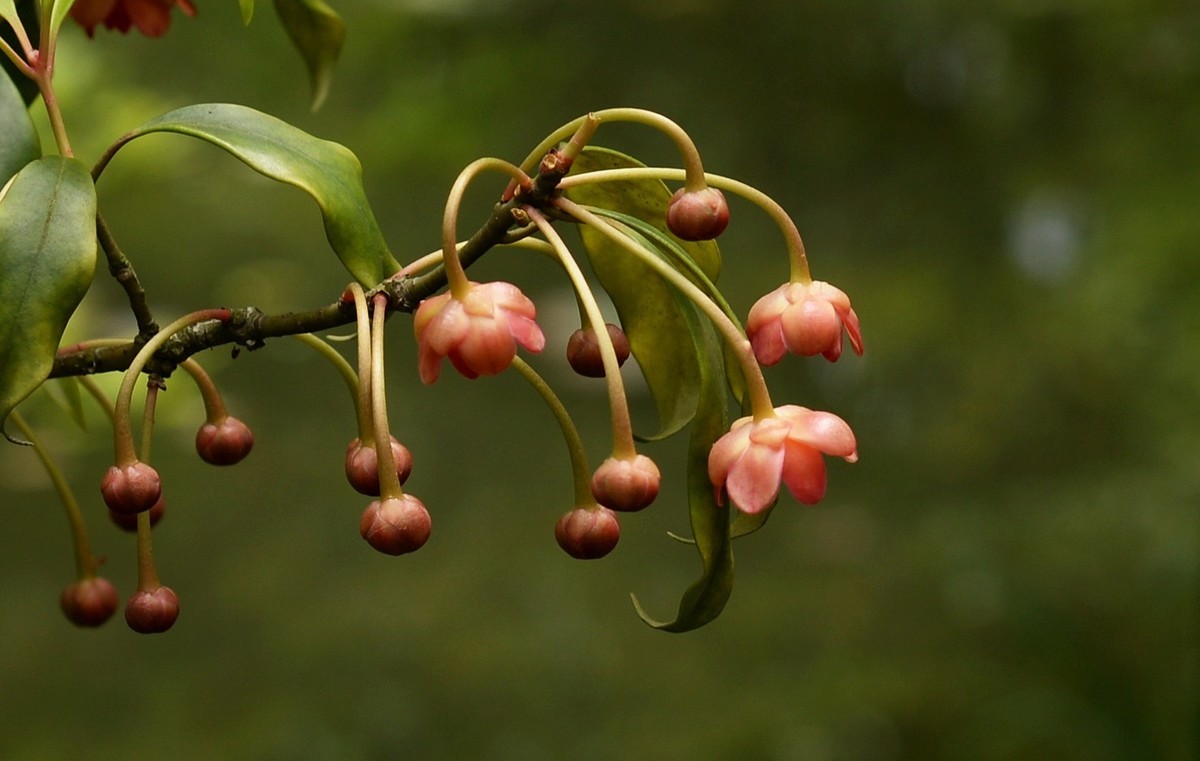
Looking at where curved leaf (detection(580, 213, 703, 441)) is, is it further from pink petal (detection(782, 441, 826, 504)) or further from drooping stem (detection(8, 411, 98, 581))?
drooping stem (detection(8, 411, 98, 581))

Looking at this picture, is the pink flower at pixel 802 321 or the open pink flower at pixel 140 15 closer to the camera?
the pink flower at pixel 802 321

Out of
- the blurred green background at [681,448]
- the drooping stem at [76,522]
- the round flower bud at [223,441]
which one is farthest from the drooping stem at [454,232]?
the blurred green background at [681,448]

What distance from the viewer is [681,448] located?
378cm

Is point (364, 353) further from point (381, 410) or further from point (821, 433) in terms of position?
point (821, 433)

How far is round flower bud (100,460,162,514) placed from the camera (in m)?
0.57

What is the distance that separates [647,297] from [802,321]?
103 millimetres

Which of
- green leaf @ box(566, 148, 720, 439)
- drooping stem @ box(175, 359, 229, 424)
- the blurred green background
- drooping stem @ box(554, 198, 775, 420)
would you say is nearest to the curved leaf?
green leaf @ box(566, 148, 720, 439)

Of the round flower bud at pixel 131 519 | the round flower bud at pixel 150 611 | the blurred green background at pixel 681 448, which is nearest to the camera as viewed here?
the round flower bud at pixel 150 611

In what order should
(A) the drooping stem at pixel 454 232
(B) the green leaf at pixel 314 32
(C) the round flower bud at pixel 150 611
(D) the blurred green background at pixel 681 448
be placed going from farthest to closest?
1. (D) the blurred green background at pixel 681 448
2. (B) the green leaf at pixel 314 32
3. (C) the round flower bud at pixel 150 611
4. (A) the drooping stem at pixel 454 232

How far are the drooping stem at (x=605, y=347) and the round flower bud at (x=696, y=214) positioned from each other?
0.17ft

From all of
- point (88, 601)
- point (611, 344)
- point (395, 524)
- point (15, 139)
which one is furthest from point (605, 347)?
point (88, 601)

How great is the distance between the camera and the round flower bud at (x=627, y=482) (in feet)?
1.84

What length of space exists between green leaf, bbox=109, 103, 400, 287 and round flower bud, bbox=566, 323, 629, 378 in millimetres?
96

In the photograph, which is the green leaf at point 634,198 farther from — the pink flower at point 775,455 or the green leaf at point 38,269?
the green leaf at point 38,269
